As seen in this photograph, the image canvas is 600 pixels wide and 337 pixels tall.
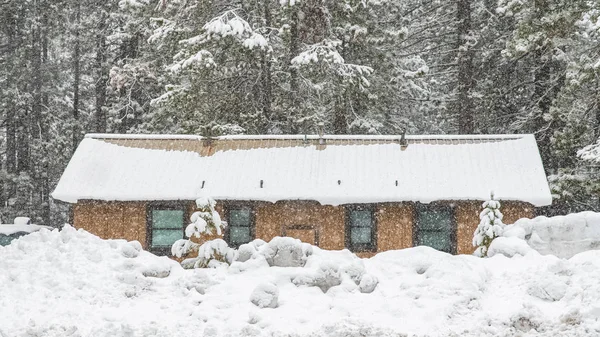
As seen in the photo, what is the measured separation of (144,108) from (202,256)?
20.0 m

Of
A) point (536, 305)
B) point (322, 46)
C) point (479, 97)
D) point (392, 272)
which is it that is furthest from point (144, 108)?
point (536, 305)

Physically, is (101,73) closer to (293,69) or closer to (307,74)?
(293,69)

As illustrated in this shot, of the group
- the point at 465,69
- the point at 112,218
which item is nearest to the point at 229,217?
the point at 112,218

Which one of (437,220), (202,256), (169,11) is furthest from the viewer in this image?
(169,11)

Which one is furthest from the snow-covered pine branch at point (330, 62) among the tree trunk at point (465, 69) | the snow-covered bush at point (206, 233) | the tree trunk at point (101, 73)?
the tree trunk at point (101, 73)

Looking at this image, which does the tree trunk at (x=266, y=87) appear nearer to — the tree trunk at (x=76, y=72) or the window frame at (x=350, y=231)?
the window frame at (x=350, y=231)

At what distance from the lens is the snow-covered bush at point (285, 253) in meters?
10.1

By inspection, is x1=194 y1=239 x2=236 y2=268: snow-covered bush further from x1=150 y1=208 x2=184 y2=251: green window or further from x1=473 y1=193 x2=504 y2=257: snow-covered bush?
x1=150 y1=208 x2=184 y2=251: green window

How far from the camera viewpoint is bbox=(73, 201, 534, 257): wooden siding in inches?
677

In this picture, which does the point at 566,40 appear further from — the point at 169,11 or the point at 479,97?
the point at 169,11

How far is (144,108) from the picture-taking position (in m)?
29.8

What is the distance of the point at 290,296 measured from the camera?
906 cm

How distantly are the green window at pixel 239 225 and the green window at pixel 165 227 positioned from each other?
1.30 m

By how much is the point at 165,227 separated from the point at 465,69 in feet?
45.1
